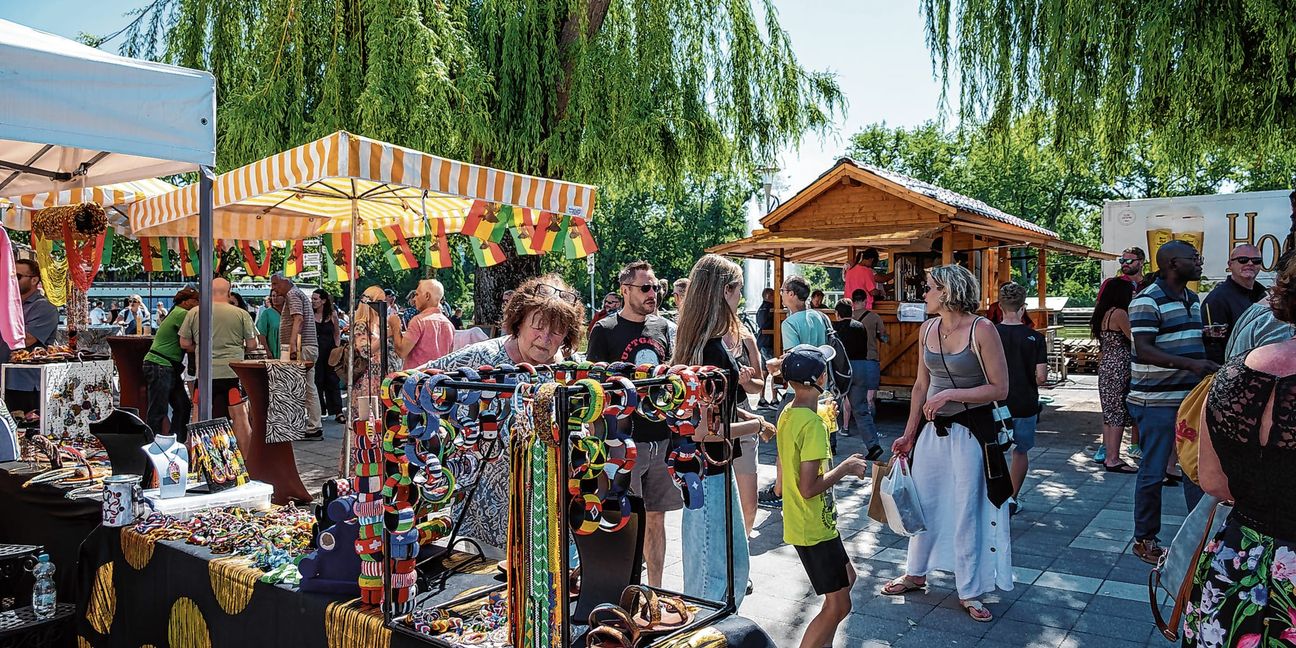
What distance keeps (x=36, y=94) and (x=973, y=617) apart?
4.95 m

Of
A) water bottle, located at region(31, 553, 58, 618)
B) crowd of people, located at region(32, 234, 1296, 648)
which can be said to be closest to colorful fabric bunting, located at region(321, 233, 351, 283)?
crowd of people, located at region(32, 234, 1296, 648)

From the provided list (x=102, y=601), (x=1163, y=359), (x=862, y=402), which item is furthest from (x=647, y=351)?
(x=862, y=402)

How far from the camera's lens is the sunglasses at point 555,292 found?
3159mm

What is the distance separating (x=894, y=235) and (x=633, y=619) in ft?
34.0

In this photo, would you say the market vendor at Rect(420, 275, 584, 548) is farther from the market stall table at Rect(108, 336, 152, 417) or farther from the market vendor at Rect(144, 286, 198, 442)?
the market stall table at Rect(108, 336, 152, 417)

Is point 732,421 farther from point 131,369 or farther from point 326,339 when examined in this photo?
point 326,339

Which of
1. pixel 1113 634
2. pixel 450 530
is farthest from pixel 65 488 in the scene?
pixel 1113 634

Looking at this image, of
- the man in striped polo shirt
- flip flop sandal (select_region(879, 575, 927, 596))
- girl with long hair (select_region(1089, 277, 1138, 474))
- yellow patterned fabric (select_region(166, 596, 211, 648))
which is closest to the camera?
yellow patterned fabric (select_region(166, 596, 211, 648))

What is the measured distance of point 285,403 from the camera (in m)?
6.57

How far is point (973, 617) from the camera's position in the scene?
4105 millimetres

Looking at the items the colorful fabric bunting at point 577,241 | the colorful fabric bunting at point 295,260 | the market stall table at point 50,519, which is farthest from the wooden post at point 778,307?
the market stall table at point 50,519

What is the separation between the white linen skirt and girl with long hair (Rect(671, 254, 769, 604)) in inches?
39.8

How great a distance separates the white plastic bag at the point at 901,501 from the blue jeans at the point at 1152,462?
1713 millimetres

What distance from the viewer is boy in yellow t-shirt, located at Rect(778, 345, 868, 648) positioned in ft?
10.6
